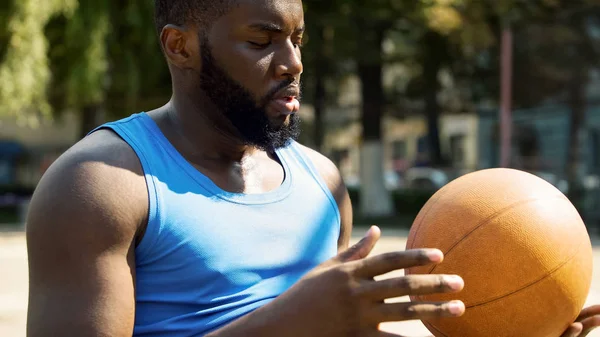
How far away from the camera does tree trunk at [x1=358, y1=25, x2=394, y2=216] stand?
2322cm

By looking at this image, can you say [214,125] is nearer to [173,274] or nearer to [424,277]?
[173,274]

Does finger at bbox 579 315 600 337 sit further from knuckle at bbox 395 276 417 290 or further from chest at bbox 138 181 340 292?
knuckle at bbox 395 276 417 290

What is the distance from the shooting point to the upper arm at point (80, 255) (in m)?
2.21

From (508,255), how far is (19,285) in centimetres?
903

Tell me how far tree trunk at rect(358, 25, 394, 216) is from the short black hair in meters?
20.4

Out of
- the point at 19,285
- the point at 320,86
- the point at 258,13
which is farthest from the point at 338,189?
the point at 320,86

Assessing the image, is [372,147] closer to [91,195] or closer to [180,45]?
[180,45]

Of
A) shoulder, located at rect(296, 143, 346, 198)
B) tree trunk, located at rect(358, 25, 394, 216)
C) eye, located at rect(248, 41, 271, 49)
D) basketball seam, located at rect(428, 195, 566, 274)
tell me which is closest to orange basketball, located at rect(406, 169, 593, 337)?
basketball seam, located at rect(428, 195, 566, 274)

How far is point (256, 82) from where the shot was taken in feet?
8.62

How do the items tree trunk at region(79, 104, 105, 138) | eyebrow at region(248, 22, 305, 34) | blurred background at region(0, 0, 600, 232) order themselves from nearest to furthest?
eyebrow at region(248, 22, 305, 34) → blurred background at region(0, 0, 600, 232) → tree trunk at region(79, 104, 105, 138)

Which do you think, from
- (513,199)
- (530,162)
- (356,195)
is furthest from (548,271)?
(530,162)

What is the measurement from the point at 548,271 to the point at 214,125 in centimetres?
119

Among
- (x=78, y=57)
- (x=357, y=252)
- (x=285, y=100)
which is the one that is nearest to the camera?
(x=357, y=252)

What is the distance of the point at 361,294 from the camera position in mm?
2047
